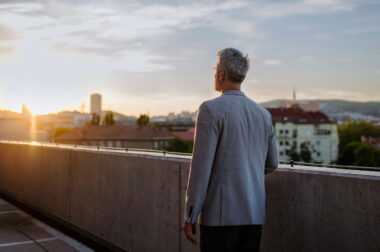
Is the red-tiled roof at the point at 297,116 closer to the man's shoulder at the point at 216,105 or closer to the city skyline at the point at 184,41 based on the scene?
the city skyline at the point at 184,41

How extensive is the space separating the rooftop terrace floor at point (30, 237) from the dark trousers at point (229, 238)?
356cm

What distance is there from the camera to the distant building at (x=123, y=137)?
105m

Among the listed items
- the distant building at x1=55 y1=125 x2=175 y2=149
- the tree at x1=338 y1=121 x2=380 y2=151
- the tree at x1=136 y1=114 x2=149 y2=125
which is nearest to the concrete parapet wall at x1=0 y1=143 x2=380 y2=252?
the distant building at x1=55 y1=125 x2=175 y2=149

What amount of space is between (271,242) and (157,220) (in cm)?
172

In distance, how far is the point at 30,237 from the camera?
21.8 ft

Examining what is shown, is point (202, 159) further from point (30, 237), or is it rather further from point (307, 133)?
point (307, 133)

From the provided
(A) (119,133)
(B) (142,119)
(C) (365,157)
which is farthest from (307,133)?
(A) (119,133)

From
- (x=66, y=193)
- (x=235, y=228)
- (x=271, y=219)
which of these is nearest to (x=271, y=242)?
(x=271, y=219)

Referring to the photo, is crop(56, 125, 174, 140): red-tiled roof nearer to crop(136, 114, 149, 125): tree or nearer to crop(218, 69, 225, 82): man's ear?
crop(136, 114, 149, 125): tree

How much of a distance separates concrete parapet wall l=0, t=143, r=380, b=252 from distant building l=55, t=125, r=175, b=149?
3725 inches

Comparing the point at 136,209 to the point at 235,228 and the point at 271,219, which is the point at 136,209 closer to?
the point at 271,219

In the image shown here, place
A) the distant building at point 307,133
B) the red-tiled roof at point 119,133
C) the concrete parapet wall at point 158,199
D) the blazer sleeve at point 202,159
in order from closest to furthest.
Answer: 1. the blazer sleeve at point 202,159
2. the concrete parapet wall at point 158,199
3. the red-tiled roof at point 119,133
4. the distant building at point 307,133

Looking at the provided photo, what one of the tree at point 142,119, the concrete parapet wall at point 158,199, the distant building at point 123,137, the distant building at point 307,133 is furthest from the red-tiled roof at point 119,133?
the concrete parapet wall at point 158,199

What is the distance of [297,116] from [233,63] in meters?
133
